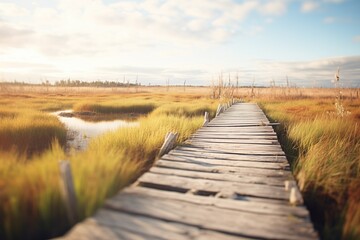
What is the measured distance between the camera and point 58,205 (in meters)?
2.64

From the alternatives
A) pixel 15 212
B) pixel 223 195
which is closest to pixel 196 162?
pixel 223 195

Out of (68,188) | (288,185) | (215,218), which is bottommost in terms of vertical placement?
(215,218)

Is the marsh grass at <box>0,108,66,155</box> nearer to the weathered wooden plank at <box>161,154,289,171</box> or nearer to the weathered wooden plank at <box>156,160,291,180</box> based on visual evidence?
the weathered wooden plank at <box>161,154,289,171</box>

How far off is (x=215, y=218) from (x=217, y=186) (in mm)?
899

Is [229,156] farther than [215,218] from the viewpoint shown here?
Yes

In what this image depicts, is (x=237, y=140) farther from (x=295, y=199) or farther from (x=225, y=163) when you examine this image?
(x=295, y=199)

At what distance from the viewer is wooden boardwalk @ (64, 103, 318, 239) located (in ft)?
7.68

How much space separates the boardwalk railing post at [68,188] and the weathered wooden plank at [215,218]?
1.19ft

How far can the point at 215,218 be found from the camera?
102 inches

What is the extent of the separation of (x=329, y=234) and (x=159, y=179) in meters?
2.04

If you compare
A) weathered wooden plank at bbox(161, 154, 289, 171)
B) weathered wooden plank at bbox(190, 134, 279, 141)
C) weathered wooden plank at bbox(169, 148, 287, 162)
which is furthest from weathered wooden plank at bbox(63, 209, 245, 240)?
weathered wooden plank at bbox(190, 134, 279, 141)

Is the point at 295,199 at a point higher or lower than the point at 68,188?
lower

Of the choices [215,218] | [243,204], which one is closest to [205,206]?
[215,218]

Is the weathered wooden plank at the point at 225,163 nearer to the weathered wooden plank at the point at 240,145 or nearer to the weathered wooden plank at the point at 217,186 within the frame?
the weathered wooden plank at the point at 217,186
